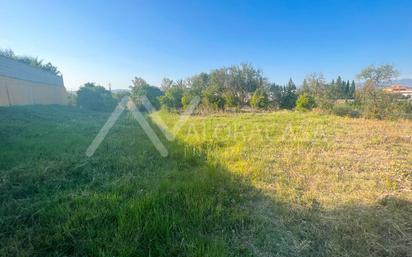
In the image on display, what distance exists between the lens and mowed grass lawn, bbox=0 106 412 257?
5.12 feet

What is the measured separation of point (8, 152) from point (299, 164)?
17.8ft

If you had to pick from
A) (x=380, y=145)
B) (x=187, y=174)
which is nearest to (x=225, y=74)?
(x=380, y=145)

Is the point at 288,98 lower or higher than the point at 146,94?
lower

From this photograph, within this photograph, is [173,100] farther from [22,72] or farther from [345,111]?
[345,111]

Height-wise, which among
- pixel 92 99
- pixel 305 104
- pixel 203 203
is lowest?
pixel 203 203

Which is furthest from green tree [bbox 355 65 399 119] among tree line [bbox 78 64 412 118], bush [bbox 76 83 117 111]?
bush [bbox 76 83 117 111]

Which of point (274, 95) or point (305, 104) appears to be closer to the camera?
point (305, 104)

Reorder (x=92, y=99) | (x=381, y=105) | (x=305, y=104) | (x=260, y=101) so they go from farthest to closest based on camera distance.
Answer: (x=92, y=99), (x=260, y=101), (x=305, y=104), (x=381, y=105)

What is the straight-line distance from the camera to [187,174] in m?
2.89

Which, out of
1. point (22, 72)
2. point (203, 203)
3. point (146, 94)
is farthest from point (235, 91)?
point (203, 203)

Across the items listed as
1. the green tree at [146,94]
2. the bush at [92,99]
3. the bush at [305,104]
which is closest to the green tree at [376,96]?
the bush at [305,104]

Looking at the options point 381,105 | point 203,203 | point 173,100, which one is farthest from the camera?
point 173,100

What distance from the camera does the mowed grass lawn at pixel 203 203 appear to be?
1561mm

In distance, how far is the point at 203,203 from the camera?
207 centimetres
